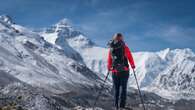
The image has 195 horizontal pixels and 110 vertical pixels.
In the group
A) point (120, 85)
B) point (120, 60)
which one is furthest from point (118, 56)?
point (120, 85)

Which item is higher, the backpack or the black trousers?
the backpack

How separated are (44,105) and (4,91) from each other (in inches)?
152

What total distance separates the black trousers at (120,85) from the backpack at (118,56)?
16.0 inches

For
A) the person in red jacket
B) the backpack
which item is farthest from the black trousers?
the backpack

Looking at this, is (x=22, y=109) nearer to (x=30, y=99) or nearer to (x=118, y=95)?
(x=30, y=99)

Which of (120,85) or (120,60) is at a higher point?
(120,60)

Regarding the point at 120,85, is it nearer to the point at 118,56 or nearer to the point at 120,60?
the point at 120,60

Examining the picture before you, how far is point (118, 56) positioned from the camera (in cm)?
2434

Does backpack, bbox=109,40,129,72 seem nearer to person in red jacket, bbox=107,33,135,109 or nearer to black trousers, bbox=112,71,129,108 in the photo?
person in red jacket, bbox=107,33,135,109

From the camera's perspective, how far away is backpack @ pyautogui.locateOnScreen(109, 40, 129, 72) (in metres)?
24.1

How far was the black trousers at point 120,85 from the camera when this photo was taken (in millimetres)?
24203

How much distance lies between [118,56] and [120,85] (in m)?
1.93

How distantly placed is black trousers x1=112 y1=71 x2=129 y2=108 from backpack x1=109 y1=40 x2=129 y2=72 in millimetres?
406

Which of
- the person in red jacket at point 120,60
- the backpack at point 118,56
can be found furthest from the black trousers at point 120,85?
the backpack at point 118,56
